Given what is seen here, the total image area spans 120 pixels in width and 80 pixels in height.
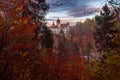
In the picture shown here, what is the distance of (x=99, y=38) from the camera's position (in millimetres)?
62188

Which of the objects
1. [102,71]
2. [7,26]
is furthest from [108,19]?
[7,26]

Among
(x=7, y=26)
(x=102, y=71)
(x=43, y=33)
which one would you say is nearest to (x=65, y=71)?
(x=43, y=33)

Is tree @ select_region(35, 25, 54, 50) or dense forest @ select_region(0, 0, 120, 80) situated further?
tree @ select_region(35, 25, 54, 50)

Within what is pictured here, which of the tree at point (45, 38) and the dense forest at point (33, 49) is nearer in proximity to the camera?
the dense forest at point (33, 49)

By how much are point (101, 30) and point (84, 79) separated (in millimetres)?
26118

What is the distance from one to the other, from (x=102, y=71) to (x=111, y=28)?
30687mm

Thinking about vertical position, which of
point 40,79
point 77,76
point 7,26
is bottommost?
point 77,76

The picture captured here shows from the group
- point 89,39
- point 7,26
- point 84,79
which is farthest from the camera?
point 89,39

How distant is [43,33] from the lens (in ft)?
173

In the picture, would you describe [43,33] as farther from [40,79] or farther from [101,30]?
[40,79]

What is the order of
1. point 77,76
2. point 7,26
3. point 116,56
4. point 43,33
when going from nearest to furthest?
point 7,26 < point 116,56 < point 43,33 < point 77,76

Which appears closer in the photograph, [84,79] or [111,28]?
[84,79]

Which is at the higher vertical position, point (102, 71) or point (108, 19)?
point (108, 19)

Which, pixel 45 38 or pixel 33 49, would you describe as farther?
pixel 45 38
